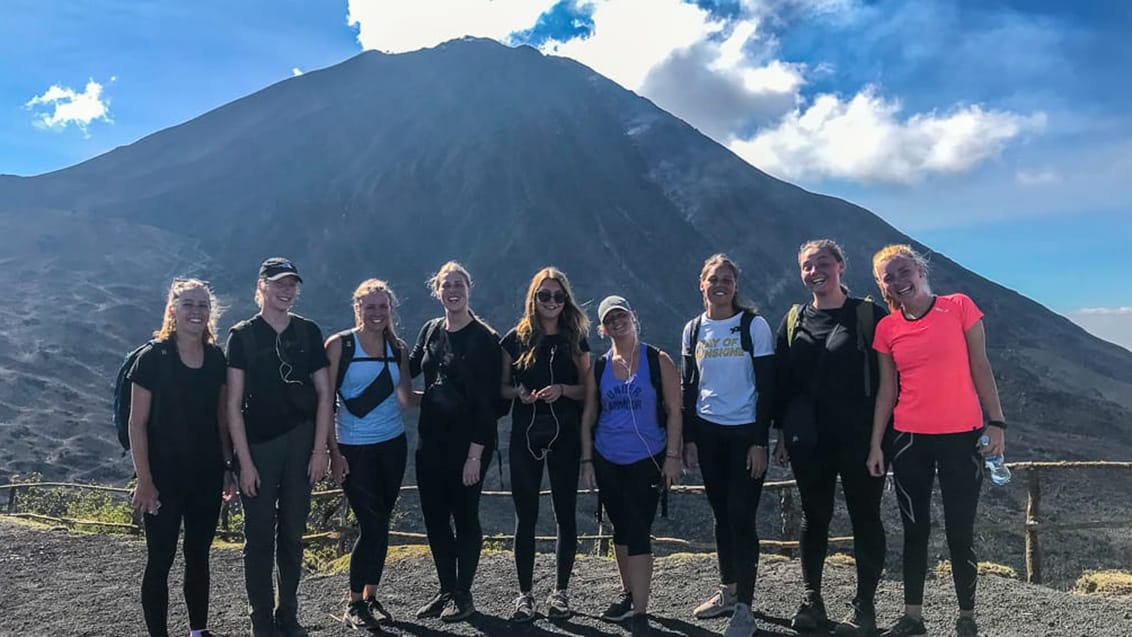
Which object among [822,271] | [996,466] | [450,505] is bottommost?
[450,505]

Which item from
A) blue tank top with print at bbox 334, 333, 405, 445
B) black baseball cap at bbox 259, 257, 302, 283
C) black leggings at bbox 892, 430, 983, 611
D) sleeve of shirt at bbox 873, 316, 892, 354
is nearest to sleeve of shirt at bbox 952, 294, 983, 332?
→ sleeve of shirt at bbox 873, 316, 892, 354

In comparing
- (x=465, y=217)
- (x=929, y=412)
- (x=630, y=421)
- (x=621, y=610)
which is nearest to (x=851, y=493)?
(x=929, y=412)

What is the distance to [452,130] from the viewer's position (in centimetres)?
8531

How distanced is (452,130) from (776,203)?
36.3 metres

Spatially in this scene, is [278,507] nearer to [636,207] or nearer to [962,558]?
[962,558]

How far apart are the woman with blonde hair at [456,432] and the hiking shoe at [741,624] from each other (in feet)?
4.72

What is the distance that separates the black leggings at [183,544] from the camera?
12.3 feet

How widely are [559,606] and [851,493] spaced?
1.74 meters

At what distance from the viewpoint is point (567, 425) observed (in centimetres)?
430

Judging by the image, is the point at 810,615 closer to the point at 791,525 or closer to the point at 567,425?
the point at 567,425

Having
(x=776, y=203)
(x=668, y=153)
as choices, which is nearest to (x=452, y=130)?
(x=668, y=153)

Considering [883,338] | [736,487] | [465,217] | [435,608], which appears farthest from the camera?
[465,217]

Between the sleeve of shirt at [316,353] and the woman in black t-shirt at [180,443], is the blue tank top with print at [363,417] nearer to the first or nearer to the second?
the sleeve of shirt at [316,353]

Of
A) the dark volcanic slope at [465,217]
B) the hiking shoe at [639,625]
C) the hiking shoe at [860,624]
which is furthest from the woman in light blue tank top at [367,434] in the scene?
the dark volcanic slope at [465,217]
